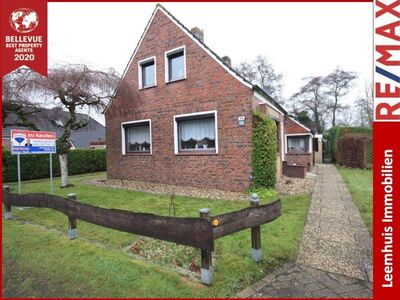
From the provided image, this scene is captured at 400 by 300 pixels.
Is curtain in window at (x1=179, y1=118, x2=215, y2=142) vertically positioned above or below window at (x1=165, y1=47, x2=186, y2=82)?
below

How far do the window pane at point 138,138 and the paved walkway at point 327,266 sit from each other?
326 inches

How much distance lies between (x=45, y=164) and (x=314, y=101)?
117 feet

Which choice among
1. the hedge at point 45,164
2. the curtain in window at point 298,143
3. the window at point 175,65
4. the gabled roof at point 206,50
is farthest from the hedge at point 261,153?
the curtain in window at point 298,143

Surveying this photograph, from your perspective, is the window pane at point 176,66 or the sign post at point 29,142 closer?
the sign post at point 29,142

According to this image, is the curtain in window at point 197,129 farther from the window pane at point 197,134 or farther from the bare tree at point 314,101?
the bare tree at point 314,101

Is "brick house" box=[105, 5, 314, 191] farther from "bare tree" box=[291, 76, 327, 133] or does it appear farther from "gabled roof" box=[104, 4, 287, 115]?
"bare tree" box=[291, 76, 327, 133]

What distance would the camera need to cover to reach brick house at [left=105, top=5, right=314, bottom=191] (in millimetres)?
9102

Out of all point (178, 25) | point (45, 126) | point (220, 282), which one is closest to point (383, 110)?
point (220, 282)

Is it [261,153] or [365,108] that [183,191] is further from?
[365,108]

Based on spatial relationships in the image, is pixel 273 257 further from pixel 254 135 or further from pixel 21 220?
pixel 21 220

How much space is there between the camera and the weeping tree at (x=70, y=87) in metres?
9.12

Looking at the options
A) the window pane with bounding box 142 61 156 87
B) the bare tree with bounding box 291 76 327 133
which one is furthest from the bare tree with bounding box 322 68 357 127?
the window pane with bounding box 142 61 156 87

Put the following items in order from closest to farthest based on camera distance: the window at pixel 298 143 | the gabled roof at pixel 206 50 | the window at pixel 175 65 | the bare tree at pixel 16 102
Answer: the gabled roof at pixel 206 50 < the bare tree at pixel 16 102 < the window at pixel 175 65 < the window at pixel 298 143

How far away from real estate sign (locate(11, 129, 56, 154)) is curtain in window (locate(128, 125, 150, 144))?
452cm
